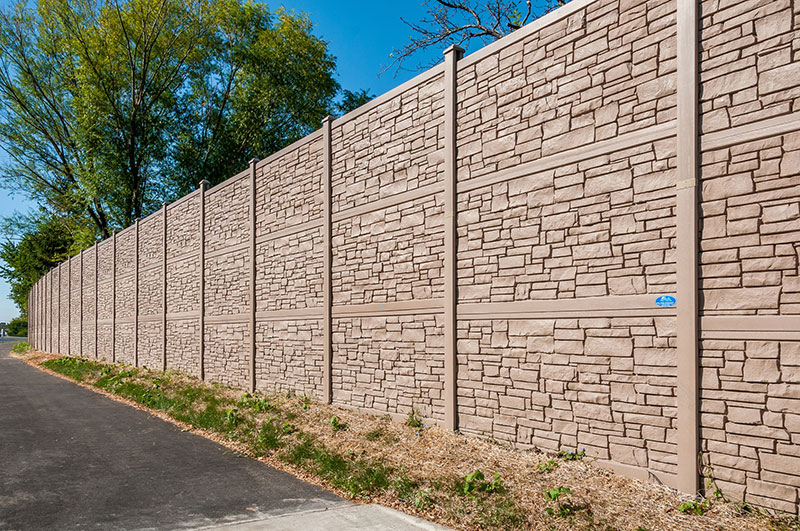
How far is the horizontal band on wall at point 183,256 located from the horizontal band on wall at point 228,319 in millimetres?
2046

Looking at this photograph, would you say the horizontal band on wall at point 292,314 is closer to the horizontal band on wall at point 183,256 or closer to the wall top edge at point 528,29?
the horizontal band on wall at point 183,256

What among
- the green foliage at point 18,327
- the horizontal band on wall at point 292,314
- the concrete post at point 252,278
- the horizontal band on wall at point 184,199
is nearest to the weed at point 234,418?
the horizontal band on wall at point 292,314

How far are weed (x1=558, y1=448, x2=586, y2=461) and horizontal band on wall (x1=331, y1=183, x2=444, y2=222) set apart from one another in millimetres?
3901

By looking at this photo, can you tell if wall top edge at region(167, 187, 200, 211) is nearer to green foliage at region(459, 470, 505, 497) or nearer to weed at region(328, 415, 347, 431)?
weed at region(328, 415, 347, 431)

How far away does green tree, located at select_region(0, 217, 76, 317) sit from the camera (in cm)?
4331

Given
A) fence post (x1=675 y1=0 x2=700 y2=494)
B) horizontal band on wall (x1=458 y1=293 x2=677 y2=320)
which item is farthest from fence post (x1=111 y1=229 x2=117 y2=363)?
fence post (x1=675 y1=0 x2=700 y2=494)

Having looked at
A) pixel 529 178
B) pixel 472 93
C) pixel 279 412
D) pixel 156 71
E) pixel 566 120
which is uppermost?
pixel 156 71

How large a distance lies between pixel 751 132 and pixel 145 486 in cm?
720

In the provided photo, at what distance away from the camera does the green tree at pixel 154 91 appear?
30672 millimetres

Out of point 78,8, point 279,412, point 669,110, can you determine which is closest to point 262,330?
point 279,412

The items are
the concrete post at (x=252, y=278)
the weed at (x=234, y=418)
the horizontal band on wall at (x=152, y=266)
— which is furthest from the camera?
the horizontal band on wall at (x=152, y=266)

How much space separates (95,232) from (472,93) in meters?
34.3

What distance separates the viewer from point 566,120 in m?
7.13

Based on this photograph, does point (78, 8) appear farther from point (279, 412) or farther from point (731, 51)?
point (731, 51)
